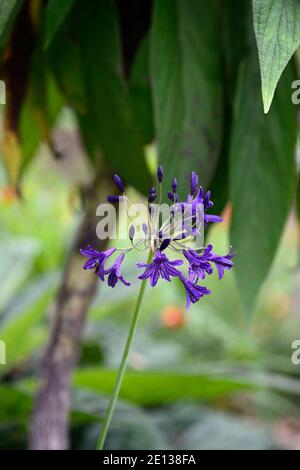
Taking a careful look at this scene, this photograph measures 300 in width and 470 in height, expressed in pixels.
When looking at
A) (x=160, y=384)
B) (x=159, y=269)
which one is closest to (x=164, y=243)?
(x=159, y=269)

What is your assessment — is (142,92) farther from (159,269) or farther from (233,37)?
(159,269)

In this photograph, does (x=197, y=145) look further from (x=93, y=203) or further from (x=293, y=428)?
(x=293, y=428)

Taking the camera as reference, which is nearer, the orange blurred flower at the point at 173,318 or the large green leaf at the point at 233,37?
the large green leaf at the point at 233,37

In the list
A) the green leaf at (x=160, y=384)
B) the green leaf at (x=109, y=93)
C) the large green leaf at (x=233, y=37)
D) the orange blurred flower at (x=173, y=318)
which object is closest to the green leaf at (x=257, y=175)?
the large green leaf at (x=233, y=37)

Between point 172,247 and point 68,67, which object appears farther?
point 68,67

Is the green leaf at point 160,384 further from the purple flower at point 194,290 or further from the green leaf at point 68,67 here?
the purple flower at point 194,290

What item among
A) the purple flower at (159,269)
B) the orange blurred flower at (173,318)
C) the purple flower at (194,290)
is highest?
the orange blurred flower at (173,318)
